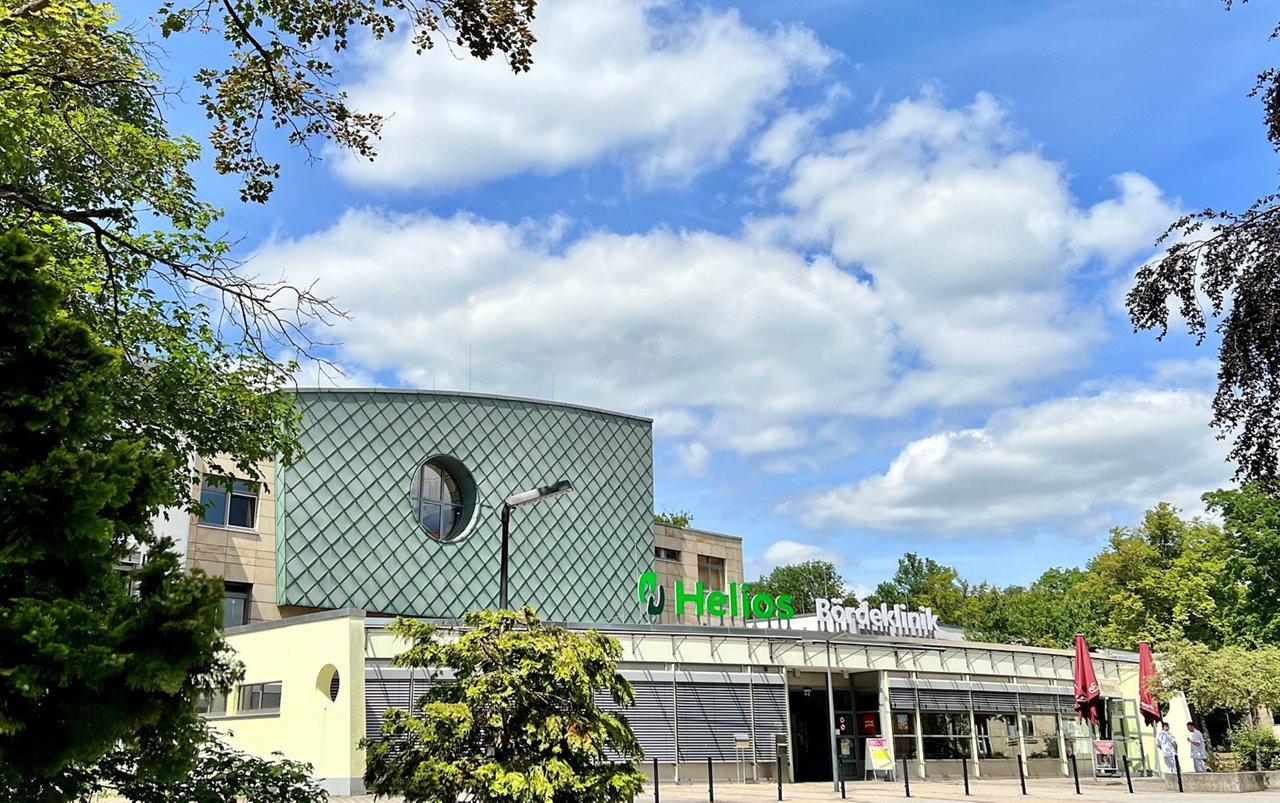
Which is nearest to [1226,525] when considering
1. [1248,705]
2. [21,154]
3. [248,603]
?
[1248,705]

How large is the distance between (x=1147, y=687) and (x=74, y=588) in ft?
94.2

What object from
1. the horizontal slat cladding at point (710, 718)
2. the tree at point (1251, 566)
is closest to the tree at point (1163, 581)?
the tree at point (1251, 566)

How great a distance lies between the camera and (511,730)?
11117mm

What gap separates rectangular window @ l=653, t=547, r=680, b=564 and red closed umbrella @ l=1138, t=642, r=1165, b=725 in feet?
79.7

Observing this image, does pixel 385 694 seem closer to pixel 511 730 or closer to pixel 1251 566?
pixel 511 730

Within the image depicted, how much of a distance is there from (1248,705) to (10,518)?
1210 inches

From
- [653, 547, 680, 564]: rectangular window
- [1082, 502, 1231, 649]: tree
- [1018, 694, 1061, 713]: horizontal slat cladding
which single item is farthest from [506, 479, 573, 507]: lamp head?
[1082, 502, 1231, 649]: tree

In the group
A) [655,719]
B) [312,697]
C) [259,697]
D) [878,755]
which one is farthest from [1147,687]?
[259,697]

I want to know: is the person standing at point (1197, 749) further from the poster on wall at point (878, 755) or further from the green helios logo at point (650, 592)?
the green helios logo at point (650, 592)

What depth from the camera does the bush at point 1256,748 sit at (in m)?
27.0

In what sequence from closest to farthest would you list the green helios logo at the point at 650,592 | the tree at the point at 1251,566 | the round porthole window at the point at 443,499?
the green helios logo at the point at 650,592 < the round porthole window at the point at 443,499 < the tree at the point at 1251,566

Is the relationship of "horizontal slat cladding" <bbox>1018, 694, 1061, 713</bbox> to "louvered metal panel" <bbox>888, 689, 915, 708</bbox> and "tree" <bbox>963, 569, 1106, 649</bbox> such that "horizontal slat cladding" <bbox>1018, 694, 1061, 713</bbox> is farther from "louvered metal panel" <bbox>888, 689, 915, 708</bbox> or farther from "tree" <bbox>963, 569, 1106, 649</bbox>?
"tree" <bbox>963, 569, 1106, 649</bbox>

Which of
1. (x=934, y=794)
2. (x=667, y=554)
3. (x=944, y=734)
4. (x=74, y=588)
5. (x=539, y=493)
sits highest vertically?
(x=667, y=554)

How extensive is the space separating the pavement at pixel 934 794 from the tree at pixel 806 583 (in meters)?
72.0
